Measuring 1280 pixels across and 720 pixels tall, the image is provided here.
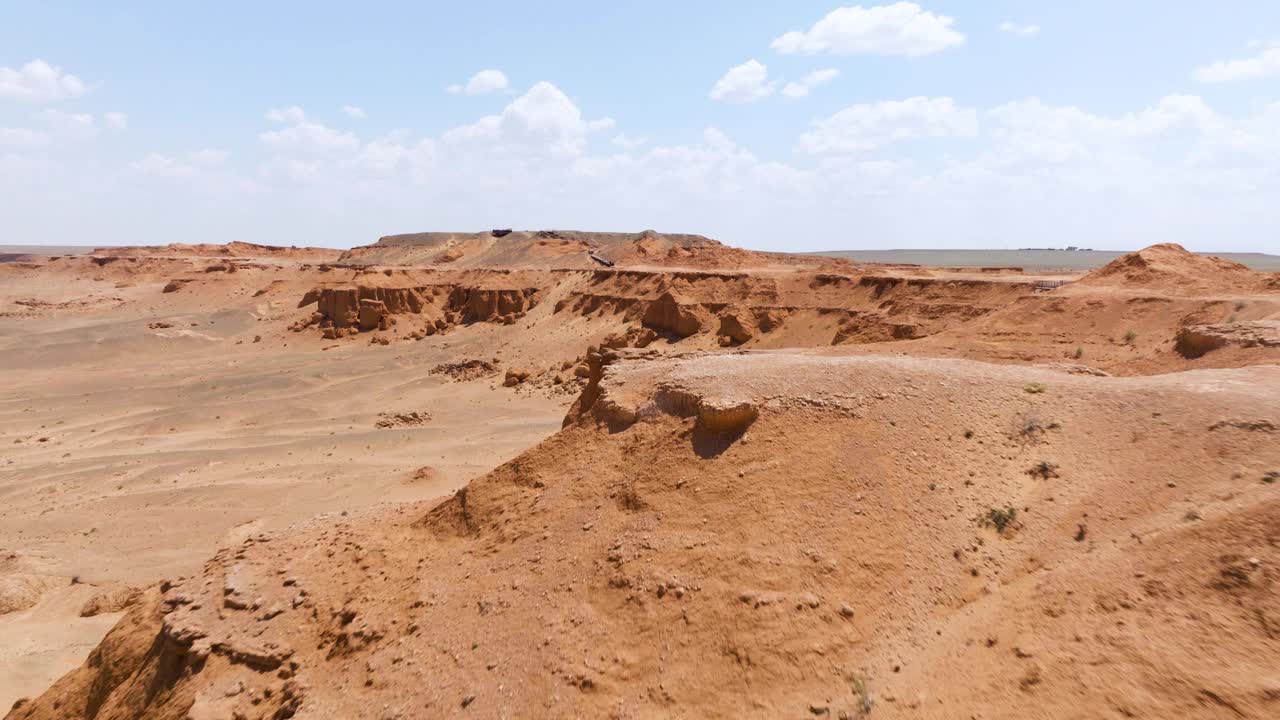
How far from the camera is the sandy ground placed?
10891 millimetres

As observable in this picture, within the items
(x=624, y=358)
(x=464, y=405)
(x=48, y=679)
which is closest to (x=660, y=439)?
(x=624, y=358)

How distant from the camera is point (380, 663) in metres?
5.88

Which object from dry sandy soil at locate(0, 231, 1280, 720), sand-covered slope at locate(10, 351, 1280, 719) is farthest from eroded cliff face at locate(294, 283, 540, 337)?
sand-covered slope at locate(10, 351, 1280, 719)

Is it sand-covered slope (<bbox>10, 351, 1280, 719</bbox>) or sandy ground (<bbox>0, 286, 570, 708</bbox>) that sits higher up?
sand-covered slope (<bbox>10, 351, 1280, 719</bbox>)

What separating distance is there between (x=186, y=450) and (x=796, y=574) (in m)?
16.7

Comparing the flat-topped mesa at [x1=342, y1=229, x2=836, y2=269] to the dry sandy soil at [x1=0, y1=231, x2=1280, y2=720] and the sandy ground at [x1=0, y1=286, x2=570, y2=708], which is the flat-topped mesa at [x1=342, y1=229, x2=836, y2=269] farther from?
the dry sandy soil at [x1=0, y1=231, x2=1280, y2=720]

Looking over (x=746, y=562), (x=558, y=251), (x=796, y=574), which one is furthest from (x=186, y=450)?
(x=558, y=251)

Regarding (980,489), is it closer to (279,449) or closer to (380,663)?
(380,663)

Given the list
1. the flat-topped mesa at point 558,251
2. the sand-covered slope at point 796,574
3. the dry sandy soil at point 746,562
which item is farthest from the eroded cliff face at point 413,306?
the sand-covered slope at point 796,574

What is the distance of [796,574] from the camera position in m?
5.67

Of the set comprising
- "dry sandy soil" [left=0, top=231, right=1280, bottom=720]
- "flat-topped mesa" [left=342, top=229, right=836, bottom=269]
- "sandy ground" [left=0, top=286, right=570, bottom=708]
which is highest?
"flat-topped mesa" [left=342, top=229, right=836, bottom=269]

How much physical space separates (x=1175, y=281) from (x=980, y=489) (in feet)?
52.0

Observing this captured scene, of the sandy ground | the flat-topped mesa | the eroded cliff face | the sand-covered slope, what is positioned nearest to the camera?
the sand-covered slope

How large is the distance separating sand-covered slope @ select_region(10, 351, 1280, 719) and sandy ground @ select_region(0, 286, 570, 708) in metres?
3.70
